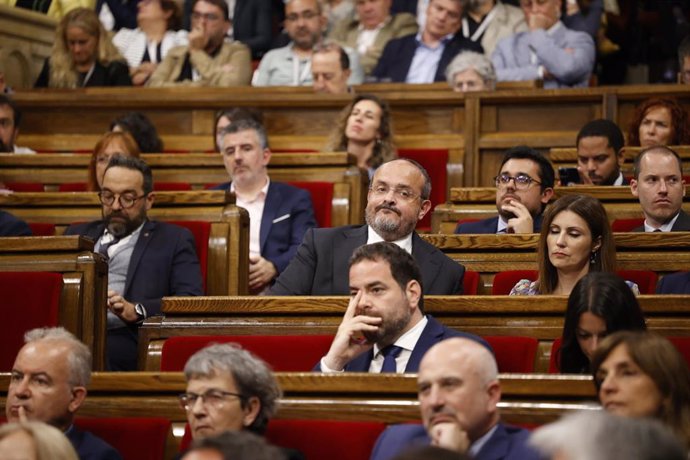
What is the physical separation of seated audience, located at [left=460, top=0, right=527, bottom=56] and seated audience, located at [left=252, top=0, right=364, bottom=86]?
0.45 m

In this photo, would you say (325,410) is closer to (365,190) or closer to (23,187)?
(365,190)

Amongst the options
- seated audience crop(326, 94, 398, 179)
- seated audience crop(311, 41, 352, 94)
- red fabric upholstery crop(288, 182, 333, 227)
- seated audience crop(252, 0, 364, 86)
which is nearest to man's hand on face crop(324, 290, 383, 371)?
red fabric upholstery crop(288, 182, 333, 227)

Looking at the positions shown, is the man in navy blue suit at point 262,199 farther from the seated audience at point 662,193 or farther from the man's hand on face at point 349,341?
the man's hand on face at point 349,341

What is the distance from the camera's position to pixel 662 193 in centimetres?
301

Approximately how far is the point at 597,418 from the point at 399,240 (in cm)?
158

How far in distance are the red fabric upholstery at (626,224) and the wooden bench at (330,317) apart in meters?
0.89

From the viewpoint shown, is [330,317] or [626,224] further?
[626,224]

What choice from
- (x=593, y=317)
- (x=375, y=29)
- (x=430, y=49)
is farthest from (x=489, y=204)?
(x=375, y=29)

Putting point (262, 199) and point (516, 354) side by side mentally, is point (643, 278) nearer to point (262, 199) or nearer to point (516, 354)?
point (516, 354)

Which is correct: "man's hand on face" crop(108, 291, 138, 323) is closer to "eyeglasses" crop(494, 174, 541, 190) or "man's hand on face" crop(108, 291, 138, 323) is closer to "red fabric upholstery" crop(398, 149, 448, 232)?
"eyeglasses" crop(494, 174, 541, 190)

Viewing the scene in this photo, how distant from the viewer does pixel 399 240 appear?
279 centimetres

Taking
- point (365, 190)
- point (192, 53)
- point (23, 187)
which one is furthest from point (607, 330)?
point (192, 53)

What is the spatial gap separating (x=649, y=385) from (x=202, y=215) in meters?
1.76

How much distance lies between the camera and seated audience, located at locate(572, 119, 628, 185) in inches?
138
